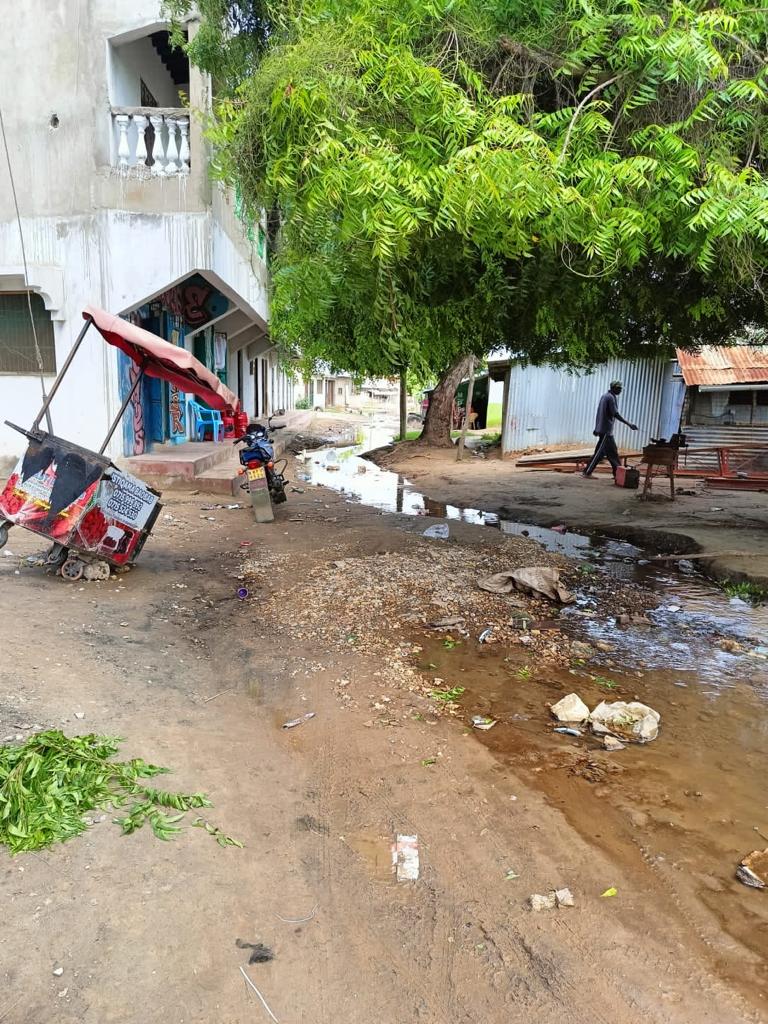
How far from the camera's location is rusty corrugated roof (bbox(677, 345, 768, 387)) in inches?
607

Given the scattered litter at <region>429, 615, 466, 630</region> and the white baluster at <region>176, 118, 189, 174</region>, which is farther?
the white baluster at <region>176, 118, 189, 174</region>

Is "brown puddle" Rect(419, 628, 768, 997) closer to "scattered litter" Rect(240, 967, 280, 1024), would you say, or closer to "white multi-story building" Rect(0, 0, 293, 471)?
"scattered litter" Rect(240, 967, 280, 1024)

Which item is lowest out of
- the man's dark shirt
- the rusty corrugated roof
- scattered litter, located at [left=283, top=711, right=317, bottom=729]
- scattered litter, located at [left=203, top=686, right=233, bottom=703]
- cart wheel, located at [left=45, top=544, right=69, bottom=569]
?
scattered litter, located at [left=283, top=711, right=317, bottom=729]

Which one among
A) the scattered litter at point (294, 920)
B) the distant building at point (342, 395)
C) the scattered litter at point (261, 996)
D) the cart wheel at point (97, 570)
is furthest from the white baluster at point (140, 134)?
the distant building at point (342, 395)

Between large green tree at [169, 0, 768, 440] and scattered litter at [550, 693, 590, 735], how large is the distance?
8.76 feet

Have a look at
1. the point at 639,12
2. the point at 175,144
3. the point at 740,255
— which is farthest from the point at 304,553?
the point at 175,144

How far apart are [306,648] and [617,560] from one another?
14.9 ft

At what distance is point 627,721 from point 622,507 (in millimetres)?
7542

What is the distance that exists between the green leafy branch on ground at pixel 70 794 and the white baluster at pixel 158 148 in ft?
29.7

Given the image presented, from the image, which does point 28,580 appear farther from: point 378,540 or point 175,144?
point 175,144

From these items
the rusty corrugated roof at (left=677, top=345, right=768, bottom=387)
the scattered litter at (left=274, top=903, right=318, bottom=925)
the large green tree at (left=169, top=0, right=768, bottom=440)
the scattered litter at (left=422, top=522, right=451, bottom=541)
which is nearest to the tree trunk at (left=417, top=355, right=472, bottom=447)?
the rusty corrugated roof at (left=677, top=345, right=768, bottom=387)

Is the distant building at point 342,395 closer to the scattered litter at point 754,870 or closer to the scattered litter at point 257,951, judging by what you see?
the scattered litter at point 754,870

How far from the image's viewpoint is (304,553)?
7.51 m

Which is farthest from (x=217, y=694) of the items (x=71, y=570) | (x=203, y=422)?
(x=203, y=422)
